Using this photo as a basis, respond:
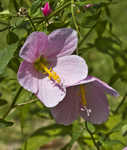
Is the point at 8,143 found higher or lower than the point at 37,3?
lower

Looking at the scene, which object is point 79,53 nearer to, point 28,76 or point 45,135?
point 28,76

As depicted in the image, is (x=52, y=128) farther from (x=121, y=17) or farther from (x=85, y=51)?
(x=121, y=17)

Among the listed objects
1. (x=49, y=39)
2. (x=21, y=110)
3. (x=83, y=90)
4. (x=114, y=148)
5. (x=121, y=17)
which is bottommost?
(x=121, y=17)

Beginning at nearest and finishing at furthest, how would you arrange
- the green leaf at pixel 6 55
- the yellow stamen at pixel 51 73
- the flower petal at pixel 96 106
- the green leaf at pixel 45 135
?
the green leaf at pixel 6 55 → the yellow stamen at pixel 51 73 → the flower petal at pixel 96 106 → the green leaf at pixel 45 135

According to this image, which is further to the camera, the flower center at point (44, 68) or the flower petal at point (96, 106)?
the flower petal at point (96, 106)

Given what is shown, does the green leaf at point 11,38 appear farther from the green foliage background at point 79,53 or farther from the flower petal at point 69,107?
the flower petal at point 69,107

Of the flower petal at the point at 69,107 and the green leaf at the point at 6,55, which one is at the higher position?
the green leaf at the point at 6,55

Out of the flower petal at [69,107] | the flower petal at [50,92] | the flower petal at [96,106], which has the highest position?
the flower petal at [50,92]

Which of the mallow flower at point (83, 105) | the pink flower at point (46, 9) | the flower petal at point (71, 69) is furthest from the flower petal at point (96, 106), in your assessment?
the pink flower at point (46, 9)

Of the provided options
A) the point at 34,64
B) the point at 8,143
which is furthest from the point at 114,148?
the point at 8,143
